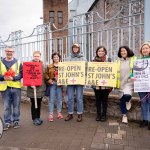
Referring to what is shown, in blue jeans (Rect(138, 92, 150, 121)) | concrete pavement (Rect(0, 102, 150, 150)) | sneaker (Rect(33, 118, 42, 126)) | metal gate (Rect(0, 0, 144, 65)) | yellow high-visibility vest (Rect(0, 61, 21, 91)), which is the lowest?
concrete pavement (Rect(0, 102, 150, 150))

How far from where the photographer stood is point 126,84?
6609 mm

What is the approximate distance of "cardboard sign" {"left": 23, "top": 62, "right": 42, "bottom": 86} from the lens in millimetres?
6738

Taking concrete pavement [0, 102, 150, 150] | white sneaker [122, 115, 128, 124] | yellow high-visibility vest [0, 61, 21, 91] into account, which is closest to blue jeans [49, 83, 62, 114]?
concrete pavement [0, 102, 150, 150]

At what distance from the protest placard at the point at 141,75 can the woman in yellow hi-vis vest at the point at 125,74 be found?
16cm

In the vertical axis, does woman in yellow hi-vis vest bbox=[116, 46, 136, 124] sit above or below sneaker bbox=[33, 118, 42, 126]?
above

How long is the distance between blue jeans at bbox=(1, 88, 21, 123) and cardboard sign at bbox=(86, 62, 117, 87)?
1661 millimetres

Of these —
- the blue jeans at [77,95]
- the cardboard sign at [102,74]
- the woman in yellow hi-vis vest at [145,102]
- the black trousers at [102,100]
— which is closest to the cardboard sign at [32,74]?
the blue jeans at [77,95]

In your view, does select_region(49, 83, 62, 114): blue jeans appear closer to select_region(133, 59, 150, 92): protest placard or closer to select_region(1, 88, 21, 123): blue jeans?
select_region(1, 88, 21, 123): blue jeans

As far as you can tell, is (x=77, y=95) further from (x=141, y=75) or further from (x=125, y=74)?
(x=141, y=75)

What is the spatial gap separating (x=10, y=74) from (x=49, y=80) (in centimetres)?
97

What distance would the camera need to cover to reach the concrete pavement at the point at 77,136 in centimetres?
543

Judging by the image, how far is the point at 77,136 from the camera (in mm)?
5957

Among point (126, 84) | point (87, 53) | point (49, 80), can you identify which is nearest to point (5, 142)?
point (49, 80)

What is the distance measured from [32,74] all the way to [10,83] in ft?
1.81
